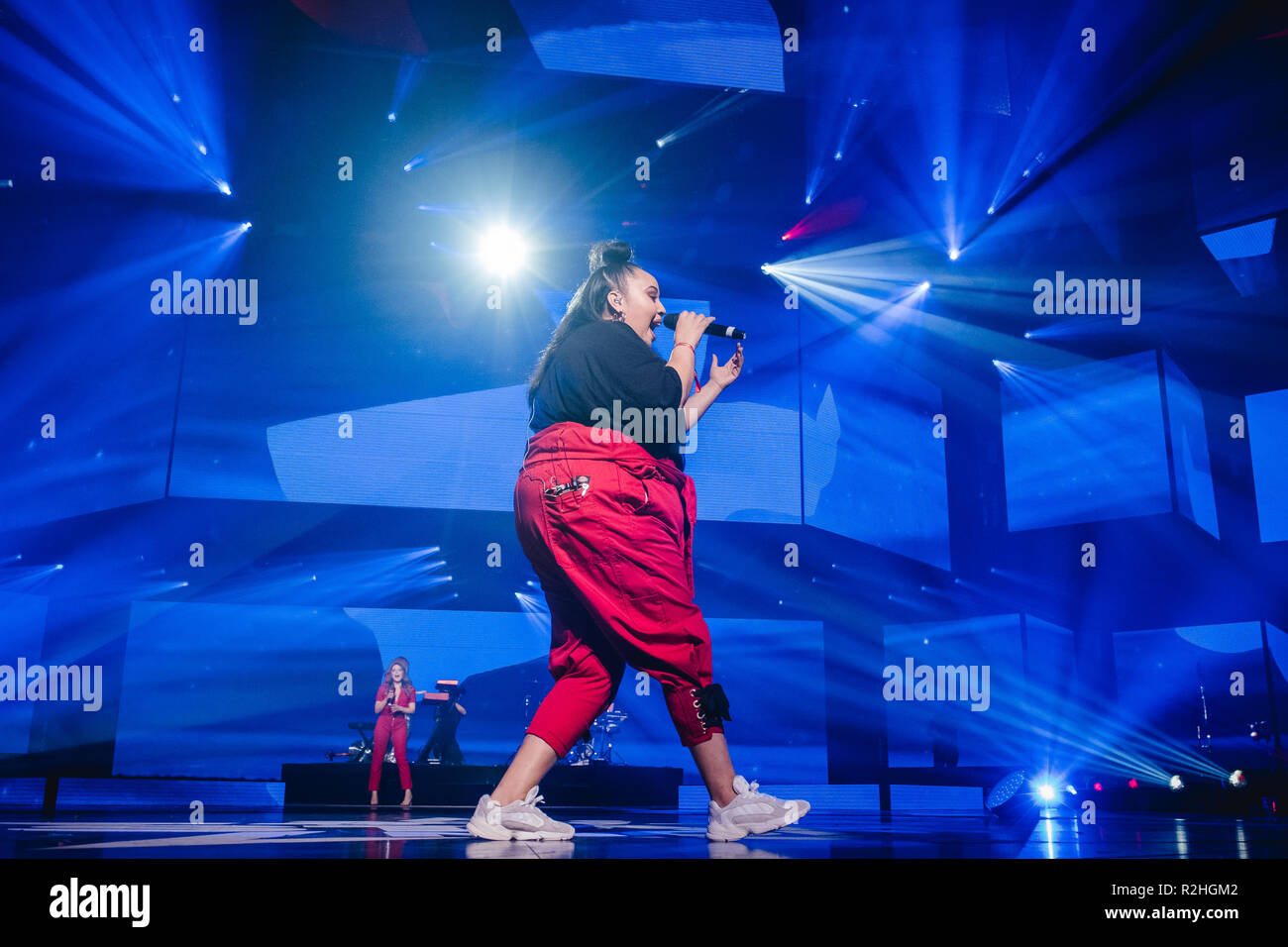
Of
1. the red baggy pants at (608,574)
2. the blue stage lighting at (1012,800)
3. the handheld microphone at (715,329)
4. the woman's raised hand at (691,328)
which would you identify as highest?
the handheld microphone at (715,329)

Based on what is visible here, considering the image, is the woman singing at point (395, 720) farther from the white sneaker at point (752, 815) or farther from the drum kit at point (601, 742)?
the white sneaker at point (752, 815)

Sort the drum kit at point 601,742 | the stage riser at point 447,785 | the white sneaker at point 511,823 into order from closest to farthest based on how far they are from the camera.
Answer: the white sneaker at point 511,823
the stage riser at point 447,785
the drum kit at point 601,742

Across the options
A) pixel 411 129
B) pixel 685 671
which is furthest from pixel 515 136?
pixel 685 671

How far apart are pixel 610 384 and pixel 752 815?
0.93m

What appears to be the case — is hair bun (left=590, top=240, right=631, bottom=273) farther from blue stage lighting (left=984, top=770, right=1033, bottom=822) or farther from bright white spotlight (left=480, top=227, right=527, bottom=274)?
bright white spotlight (left=480, top=227, right=527, bottom=274)

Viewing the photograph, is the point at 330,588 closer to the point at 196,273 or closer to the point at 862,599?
the point at 196,273

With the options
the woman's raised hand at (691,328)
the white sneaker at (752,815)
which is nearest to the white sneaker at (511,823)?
the white sneaker at (752,815)

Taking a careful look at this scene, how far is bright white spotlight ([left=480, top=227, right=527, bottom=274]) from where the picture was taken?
605 cm

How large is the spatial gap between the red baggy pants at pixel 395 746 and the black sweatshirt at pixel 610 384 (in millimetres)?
3821

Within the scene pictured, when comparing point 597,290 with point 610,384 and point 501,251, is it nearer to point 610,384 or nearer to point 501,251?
point 610,384

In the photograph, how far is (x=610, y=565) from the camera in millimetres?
1730

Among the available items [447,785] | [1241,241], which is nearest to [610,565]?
[447,785]

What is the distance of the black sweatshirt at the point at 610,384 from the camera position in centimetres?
182

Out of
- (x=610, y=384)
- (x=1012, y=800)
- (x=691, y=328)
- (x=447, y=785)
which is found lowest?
(x=447, y=785)
